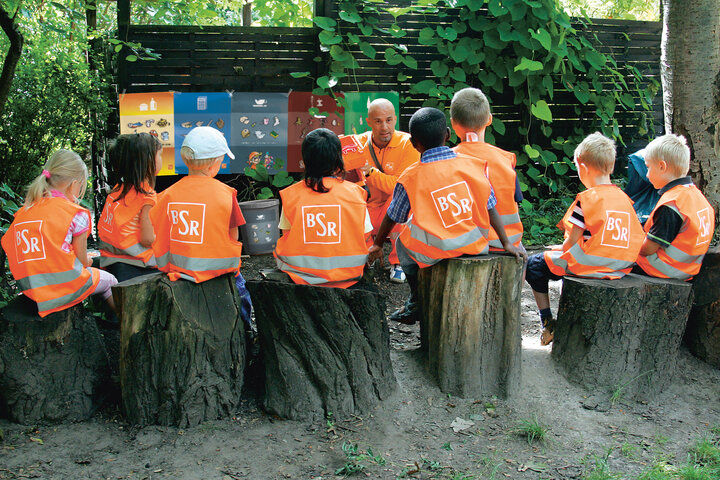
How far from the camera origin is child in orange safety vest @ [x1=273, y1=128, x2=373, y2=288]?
3.66 meters

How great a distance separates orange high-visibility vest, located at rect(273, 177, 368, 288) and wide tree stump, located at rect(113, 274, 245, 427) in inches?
22.3

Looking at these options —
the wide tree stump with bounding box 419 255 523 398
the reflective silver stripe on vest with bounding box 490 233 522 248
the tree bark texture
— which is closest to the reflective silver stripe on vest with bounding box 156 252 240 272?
the wide tree stump with bounding box 419 255 523 398

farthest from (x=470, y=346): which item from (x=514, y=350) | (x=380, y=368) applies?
(x=380, y=368)

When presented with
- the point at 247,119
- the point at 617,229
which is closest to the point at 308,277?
the point at 617,229

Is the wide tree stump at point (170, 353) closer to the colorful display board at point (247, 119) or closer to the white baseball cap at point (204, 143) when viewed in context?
the white baseball cap at point (204, 143)

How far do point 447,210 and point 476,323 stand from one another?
69cm

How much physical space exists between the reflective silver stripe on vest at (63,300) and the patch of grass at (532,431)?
2.59m

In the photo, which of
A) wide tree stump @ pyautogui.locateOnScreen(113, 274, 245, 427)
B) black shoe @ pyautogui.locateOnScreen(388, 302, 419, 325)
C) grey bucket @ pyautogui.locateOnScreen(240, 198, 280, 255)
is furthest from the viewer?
grey bucket @ pyautogui.locateOnScreen(240, 198, 280, 255)

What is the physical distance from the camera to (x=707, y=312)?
4406 mm

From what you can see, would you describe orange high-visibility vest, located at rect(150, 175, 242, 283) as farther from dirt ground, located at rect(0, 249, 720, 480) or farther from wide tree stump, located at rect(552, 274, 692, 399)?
wide tree stump, located at rect(552, 274, 692, 399)

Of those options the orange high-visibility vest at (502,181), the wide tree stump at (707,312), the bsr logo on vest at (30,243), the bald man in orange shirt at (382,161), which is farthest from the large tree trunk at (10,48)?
the wide tree stump at (707,312)

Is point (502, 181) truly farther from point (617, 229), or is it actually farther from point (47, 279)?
point (47, 279)

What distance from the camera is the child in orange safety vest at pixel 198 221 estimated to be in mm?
3596

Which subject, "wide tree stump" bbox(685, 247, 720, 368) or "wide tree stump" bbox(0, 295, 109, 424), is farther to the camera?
"wide tree stump" bbox(685, 247, 720, 368)
